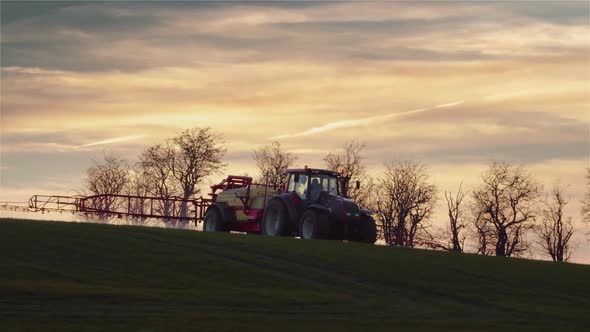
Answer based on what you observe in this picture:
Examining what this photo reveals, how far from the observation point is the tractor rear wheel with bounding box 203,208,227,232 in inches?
1827

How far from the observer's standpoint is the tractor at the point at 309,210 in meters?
40.9

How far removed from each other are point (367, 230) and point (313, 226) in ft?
9.64

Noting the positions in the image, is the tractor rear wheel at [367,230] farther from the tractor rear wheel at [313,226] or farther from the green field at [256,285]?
the green field at [256,285]

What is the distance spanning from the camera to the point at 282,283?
29594mm

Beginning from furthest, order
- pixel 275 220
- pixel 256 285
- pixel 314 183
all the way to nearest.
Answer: pixel 275 220
pixel 314 183
pixel 256 285

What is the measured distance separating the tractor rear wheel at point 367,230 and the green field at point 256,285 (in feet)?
8.35

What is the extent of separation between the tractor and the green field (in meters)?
2.37

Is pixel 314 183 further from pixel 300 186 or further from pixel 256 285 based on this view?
pixel 256 285

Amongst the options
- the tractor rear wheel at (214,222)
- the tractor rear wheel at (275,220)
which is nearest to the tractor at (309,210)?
the tractor rear wheel at (275,220)

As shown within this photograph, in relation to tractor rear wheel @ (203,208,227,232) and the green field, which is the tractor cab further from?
tractor rear wheel @ (203,208,227,232)

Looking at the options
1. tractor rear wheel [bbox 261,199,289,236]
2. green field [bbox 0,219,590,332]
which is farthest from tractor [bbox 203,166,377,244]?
green field [bbox 0,219,590,332]

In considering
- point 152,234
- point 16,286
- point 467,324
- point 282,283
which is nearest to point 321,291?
point 282,283

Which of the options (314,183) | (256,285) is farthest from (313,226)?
(256,285)

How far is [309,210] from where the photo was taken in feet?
134
